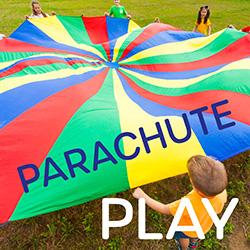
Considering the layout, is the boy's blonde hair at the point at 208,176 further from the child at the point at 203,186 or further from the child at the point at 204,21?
the child at the point at 204,21

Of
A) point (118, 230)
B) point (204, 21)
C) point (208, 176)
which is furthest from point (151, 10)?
point (208, 176)

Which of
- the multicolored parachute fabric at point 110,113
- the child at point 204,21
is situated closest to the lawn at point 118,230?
the multicolored parachute fabric at point 110,113

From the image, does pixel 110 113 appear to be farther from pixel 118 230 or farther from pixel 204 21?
pixel 204 21

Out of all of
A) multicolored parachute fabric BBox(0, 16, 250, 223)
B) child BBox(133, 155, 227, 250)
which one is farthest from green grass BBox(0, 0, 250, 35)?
child BBox(133, 155, 227, 250)

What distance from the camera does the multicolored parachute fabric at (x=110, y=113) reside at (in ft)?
7.48

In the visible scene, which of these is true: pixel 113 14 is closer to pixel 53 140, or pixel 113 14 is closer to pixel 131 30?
pixel 131 30

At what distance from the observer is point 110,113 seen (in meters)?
2.63

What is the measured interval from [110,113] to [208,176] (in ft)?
Result: 3.66

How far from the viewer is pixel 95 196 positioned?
2291 millimetres


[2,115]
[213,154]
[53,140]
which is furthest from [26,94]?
[213,154]

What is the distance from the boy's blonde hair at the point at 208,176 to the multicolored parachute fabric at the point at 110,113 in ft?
1.87

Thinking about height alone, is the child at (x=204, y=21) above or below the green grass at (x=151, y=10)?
below

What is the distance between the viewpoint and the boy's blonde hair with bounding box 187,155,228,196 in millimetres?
1755

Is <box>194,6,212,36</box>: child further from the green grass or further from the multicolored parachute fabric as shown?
the green grass
